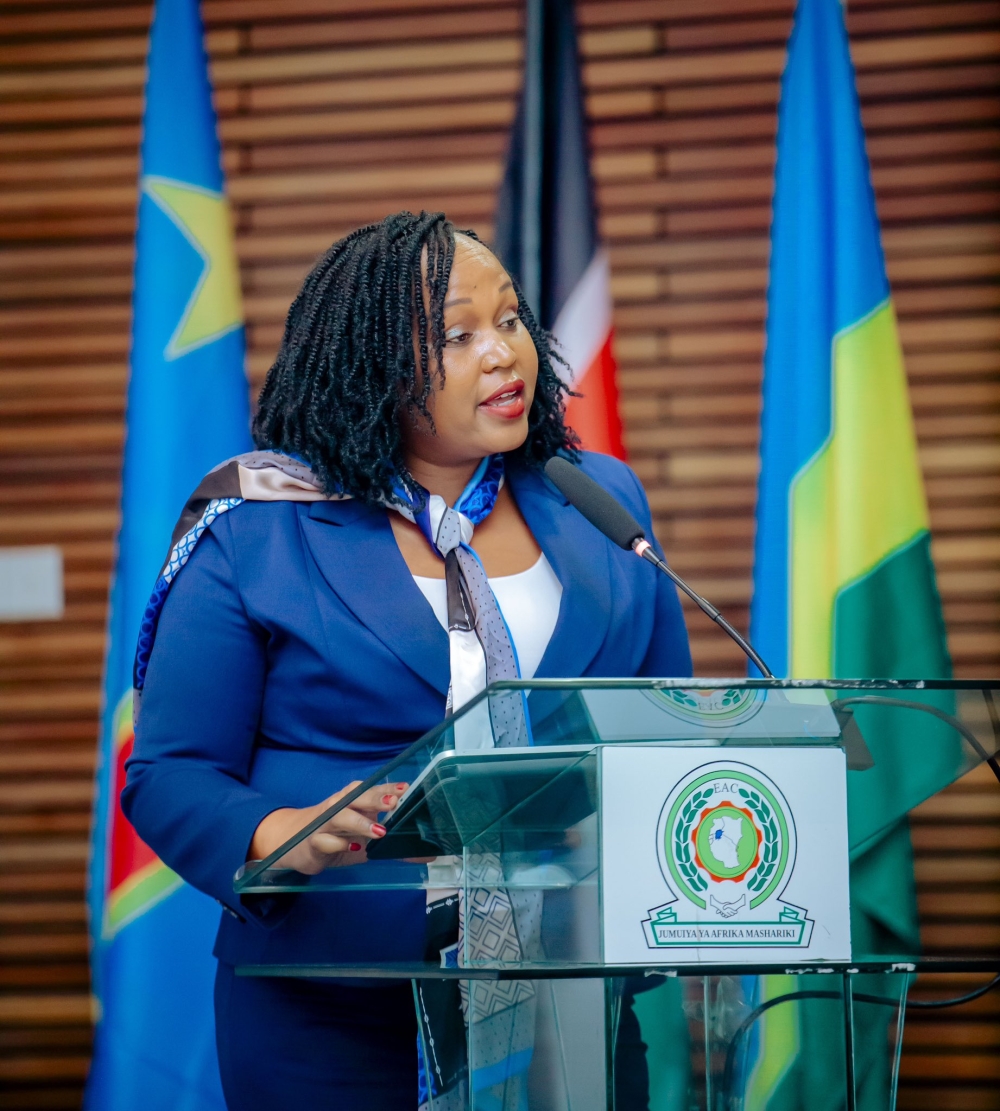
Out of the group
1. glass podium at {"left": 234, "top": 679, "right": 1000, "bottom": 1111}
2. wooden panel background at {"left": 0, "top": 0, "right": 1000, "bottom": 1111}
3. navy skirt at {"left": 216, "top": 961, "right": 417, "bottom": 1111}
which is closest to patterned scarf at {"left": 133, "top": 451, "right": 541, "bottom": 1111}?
glass podium at {"left": 234, "top": 679, "right": 1000, "bottom": 1111}

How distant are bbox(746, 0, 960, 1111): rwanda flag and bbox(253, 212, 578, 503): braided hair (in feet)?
3.55

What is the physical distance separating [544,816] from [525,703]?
12 centimetres

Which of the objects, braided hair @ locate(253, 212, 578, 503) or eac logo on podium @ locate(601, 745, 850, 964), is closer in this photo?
eac logo on podium @ locate(601, 745, 850, 964)

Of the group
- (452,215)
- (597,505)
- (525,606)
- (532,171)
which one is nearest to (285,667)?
(525,606)

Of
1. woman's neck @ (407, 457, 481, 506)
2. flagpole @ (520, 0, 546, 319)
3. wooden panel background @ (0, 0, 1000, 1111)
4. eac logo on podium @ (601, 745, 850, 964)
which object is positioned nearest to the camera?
eac logo on podium @ (601, 745, 850, 964)

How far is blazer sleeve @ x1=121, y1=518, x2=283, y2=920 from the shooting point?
1253mm

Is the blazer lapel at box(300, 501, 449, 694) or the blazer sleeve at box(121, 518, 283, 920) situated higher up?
the blazer lapel at box(300, 501, 449, 694)

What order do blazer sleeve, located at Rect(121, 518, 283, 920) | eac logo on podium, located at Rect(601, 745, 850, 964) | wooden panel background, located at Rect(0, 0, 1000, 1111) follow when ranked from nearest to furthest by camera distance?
eac logo on podium, located at Rect(601, 745, 850, 964) < blazer sleeve, located at Rect(121, 518, 283, 920) < wooden panel background, located at Rect(0, 0, 1000, 1111)

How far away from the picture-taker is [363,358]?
1.57 meters

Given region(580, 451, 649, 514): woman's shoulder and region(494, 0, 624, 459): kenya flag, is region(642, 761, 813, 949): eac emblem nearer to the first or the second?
region(580, 451, 649, 514): woman's shoulder

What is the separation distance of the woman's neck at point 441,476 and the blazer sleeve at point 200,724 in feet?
0.93

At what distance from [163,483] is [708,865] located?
6.24 ft

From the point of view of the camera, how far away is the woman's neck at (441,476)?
1.62 metres

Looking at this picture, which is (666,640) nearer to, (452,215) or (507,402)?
(507,402)
